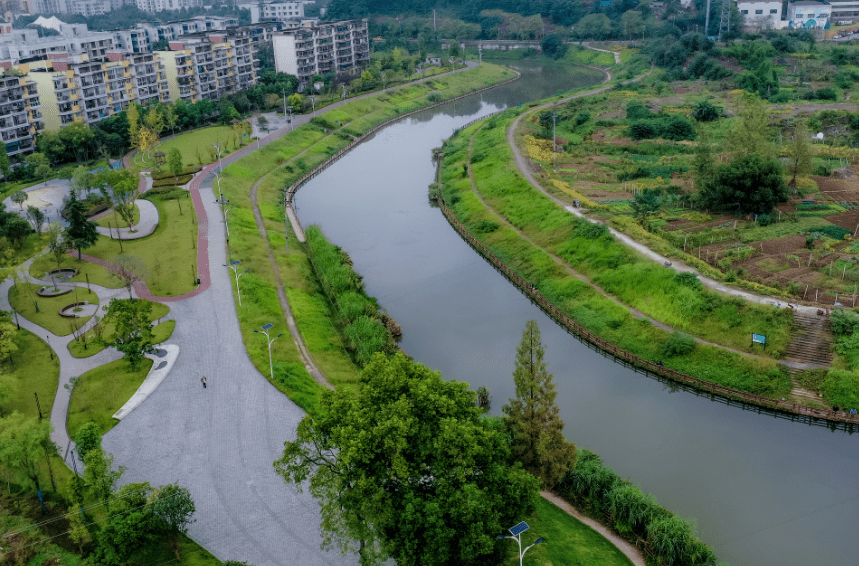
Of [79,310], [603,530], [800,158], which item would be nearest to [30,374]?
[79,310]

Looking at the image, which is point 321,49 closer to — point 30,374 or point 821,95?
point 821,95

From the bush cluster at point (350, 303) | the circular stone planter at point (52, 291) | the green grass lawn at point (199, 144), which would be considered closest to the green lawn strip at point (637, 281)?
the bush cluster at point (350, 303)

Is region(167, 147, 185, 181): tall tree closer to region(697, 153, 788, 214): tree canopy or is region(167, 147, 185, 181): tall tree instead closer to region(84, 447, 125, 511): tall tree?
region(697, 153, 788, 214): tree canopy

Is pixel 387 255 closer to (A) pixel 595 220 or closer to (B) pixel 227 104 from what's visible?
(A) pixel 595 220

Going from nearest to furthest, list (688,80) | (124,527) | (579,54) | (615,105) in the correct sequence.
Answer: (124,527) → (615,105) → (688,80) → (579,54)

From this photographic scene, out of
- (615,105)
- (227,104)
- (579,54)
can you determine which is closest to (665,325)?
(615,105)

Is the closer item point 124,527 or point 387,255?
point 124,527

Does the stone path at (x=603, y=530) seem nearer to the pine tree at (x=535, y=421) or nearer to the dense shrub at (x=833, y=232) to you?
the pine tree at (x=535, y=421)

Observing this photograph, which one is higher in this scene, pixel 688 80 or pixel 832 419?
pixel 688 80
